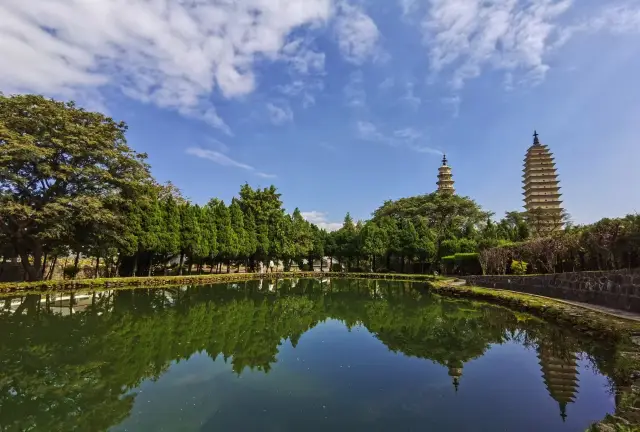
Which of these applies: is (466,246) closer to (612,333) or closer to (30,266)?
(612,333)

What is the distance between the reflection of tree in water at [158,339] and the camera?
15.9 feet

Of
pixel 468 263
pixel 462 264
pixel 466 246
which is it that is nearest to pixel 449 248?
pixel 466 246

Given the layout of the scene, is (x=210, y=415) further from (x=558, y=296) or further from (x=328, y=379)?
(x=558, y=296)

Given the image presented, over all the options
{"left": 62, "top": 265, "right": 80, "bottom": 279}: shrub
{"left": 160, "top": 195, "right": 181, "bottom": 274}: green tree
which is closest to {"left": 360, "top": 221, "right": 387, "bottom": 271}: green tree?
{"left": 160, "top": 195, "right": 181, "bottom": 274}: green tree

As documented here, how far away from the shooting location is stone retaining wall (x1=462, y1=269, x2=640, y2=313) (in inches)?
382

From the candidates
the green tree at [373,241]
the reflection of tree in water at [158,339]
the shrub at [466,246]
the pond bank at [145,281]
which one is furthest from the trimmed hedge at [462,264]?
the reflection of tree in water at [158,339]

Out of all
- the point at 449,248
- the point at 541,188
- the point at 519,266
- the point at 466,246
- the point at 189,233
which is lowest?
the point at 519,266

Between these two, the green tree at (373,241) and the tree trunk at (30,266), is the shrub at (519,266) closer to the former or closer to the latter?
the green tree at (373,241)

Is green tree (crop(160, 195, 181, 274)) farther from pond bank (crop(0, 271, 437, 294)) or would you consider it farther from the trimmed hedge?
the trimmed hedge

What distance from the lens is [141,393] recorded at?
16.5ft

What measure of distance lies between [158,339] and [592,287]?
12384 millimetres

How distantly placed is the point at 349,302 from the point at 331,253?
1010 inches

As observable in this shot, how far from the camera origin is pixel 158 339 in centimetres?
822

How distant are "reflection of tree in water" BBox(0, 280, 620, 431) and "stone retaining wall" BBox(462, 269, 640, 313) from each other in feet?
7.20
